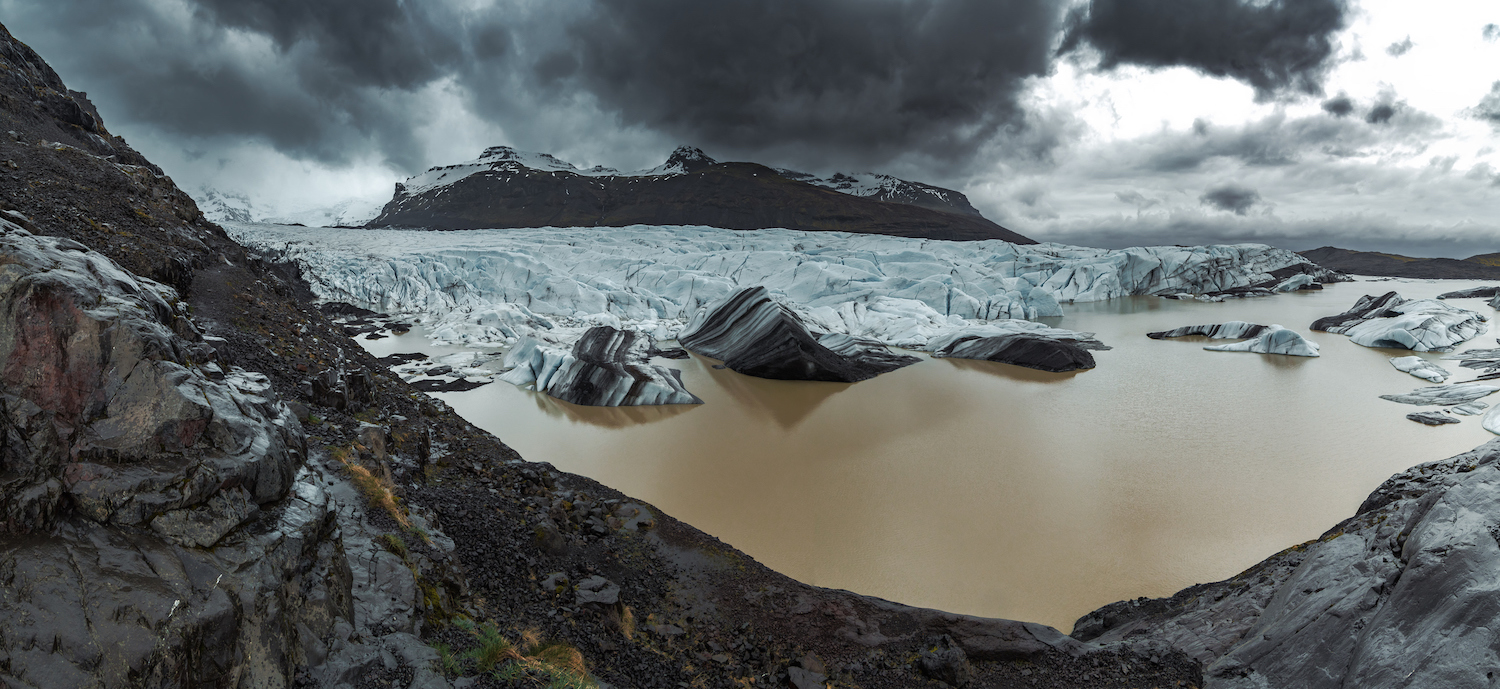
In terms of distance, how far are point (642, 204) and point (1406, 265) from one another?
99497 mm

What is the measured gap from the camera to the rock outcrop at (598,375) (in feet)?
39.7

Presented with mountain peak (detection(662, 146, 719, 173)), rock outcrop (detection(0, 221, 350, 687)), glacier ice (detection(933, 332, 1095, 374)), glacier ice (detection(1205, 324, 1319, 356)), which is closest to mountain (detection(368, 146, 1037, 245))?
mountain peak (detection(662, 146, 719, 173))

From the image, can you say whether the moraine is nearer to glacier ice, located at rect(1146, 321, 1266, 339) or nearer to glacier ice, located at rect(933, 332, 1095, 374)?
glacier ice, located at rect(933, 332, 1095, 374)

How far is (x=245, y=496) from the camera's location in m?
2.41

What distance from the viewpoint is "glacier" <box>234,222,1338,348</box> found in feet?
70.7

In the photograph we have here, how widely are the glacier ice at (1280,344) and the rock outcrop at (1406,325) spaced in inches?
111

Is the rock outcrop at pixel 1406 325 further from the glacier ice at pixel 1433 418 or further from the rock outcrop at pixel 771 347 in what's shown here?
the rock outcrop at pixel 771 347

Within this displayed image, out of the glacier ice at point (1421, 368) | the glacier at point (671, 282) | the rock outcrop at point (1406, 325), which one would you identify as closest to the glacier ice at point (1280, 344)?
the glacier ice at point (1421, 368)

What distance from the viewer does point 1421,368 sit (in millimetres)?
14445

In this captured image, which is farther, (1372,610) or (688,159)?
(688,159)

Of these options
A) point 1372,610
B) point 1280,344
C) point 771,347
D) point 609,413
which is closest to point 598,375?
point 609,413

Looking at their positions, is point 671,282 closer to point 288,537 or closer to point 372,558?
point 372,558

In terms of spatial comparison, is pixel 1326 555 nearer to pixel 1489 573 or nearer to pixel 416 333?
pixel 1489 573

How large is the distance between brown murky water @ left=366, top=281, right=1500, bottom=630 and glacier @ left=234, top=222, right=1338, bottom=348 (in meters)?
6.73
